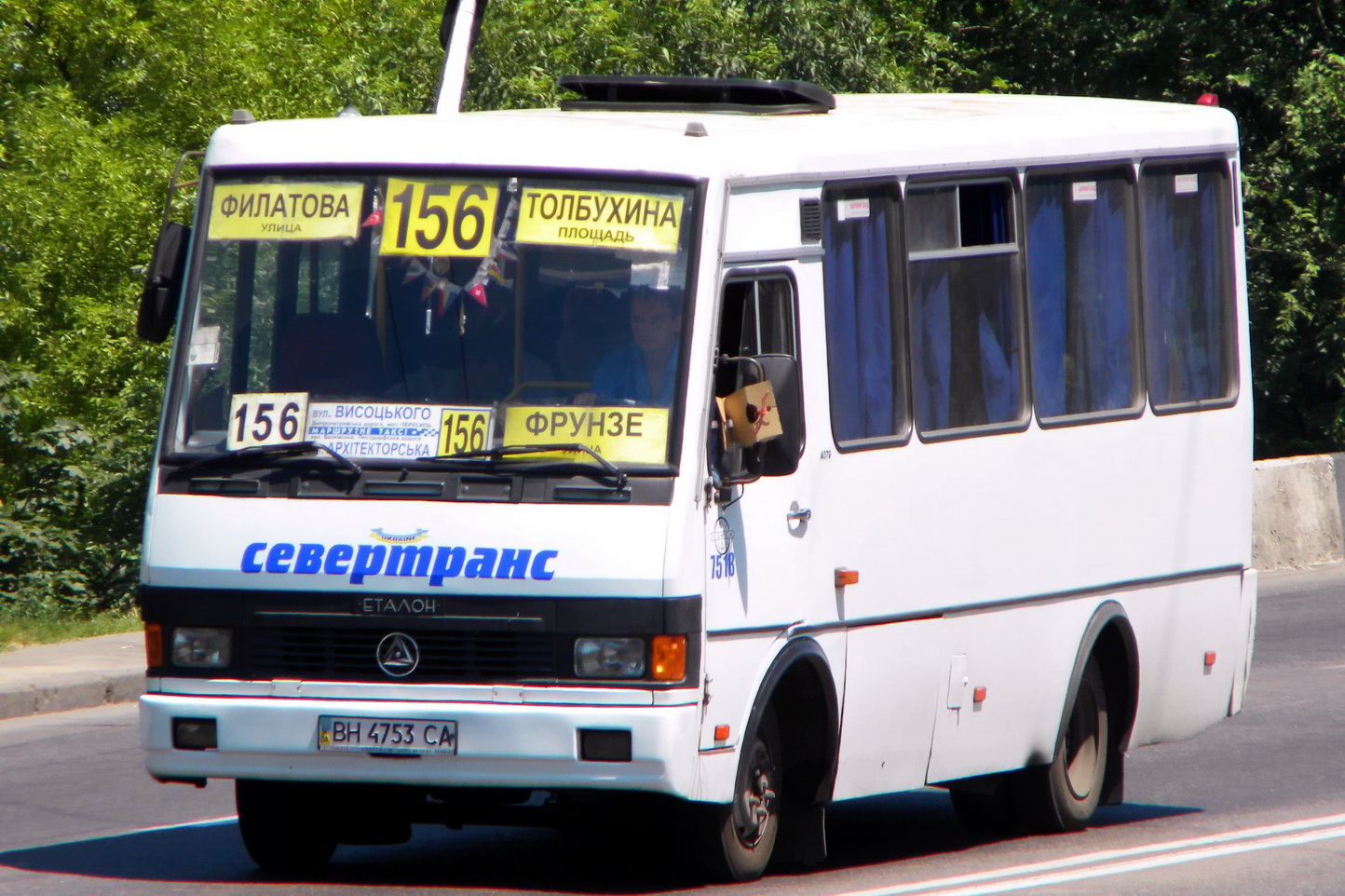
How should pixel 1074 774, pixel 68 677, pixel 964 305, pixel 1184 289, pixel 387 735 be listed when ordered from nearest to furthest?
pixel 387 735
pixel 964 305
pixel 1074 774
pixel 1184 289
pixel 68 677

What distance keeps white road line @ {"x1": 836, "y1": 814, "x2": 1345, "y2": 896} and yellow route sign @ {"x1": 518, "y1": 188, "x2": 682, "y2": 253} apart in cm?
223

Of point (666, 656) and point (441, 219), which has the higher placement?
point (441, 219)

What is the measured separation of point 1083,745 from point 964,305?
2079 millimetres

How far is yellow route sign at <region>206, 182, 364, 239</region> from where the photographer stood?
7.66 metres

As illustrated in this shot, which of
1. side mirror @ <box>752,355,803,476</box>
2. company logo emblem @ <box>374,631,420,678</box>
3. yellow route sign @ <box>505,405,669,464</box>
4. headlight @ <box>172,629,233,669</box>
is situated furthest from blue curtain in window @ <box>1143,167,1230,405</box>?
headlight @ <box>172,629,233,669</box>

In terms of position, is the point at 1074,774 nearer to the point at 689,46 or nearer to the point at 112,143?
the point at 689,46

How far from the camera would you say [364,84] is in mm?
26391

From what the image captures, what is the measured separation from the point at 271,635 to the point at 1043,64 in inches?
846

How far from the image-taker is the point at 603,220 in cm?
745

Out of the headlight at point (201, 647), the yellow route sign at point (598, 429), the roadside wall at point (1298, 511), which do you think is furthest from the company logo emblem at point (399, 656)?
the roadside wall at point (1298, 511)

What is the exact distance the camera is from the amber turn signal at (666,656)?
7074mm

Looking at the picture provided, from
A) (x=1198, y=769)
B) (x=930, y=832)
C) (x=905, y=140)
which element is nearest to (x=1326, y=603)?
(x=1198, y=769)

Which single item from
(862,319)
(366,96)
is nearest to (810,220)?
(862,319)

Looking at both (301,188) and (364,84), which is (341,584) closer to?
(301,188)
